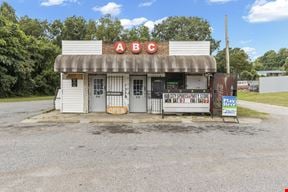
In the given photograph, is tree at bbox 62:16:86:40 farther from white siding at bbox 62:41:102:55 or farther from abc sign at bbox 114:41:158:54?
abc sign at bbox 114:41:158:54

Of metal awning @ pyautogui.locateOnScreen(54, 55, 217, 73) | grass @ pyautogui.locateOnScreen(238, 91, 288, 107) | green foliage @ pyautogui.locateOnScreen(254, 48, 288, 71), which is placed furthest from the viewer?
green foliage @ pyautogui.locateOnScreen(254, 48, 288, 71)

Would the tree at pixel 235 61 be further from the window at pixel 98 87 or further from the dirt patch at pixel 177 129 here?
the dirt patch at pixel 177 129

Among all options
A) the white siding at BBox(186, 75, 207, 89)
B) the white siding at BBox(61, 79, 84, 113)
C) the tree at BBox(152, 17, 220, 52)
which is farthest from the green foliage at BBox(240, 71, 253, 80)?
the white siding at BBox(61, 79, 84, 113)

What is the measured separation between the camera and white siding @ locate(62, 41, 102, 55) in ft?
50.8

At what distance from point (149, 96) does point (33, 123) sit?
6.47m

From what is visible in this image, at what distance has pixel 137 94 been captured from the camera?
1579 cm

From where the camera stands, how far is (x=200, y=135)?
32.0 feet

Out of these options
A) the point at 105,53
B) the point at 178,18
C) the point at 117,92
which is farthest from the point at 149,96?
the point at 178,18

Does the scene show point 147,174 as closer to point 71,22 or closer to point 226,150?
point 226,150

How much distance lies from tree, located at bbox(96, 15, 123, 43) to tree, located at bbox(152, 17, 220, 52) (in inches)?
617

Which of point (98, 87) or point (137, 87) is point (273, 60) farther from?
point (98, 87)

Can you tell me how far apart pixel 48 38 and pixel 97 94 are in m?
49.3

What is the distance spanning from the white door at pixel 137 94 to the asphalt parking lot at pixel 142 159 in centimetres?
479

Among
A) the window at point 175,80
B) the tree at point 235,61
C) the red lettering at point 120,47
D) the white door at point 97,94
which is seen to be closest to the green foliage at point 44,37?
the tree at point 235,61
